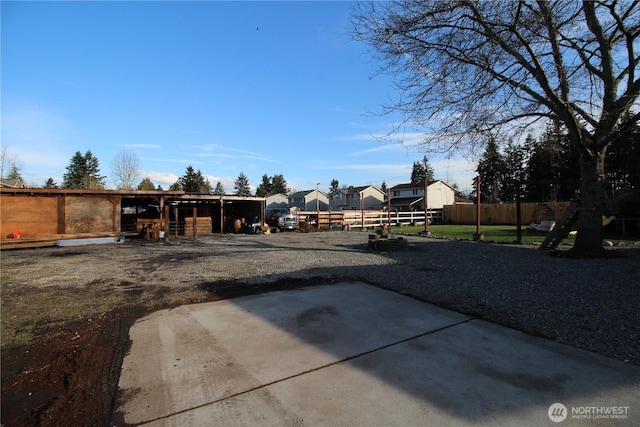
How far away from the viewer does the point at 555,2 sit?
838 cm

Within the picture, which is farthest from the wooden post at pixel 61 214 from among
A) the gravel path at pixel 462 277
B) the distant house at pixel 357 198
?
the distant house at pixel 357 198

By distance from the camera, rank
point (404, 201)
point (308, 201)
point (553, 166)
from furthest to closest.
Answer: point (308, 201), point (404, 201), point (553, 166)

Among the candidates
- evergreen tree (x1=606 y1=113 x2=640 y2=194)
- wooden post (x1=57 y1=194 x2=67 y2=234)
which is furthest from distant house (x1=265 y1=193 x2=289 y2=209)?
wooden post (x1=57 y1=194 x2=67 y2=234)

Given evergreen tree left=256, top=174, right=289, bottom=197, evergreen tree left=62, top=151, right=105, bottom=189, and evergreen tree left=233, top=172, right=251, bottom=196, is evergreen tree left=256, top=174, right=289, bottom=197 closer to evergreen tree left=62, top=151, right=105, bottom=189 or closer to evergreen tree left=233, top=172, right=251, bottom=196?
evergreen tree left=233, top=172, right=251, bottom=196

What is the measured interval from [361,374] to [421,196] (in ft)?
170

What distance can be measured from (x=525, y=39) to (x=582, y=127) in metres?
3.56

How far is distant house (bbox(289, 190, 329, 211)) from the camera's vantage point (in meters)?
67.3

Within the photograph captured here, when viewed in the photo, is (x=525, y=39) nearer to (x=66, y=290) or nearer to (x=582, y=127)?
(x=582, y=127)

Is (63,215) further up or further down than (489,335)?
further up

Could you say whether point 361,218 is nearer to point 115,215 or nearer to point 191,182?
point 115,215

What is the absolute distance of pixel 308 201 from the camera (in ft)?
222

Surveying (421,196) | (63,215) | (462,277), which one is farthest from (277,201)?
(462,277)

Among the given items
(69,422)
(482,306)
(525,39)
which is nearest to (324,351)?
(69,422)

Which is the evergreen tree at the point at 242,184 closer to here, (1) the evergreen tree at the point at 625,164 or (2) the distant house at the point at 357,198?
(2) the distant house at the point at 357,198
